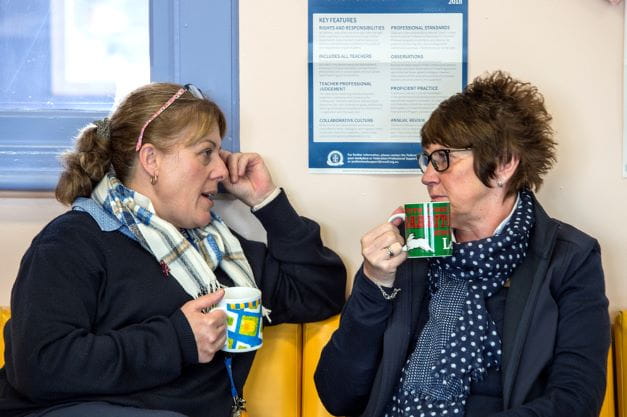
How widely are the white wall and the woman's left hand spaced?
4.5 inches

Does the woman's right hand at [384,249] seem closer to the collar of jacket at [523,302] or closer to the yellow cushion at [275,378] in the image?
the collar of jacket at [523,302]

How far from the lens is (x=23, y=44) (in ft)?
7.80

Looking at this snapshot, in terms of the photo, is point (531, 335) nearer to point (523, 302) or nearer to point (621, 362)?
point (523, 302)

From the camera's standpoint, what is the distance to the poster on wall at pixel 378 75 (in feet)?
7.48

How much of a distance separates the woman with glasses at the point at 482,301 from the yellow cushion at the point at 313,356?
18 centimetres

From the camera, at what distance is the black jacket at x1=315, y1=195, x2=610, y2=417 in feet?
5.79

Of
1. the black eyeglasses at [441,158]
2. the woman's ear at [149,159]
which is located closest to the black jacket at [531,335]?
the black eyeglasses at [441,158]

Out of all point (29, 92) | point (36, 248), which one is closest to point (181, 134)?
point (36, 248)

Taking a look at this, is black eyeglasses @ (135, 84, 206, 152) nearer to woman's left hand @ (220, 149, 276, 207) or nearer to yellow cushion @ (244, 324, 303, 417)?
woman's left hand @ (220, 149, 276, 207)

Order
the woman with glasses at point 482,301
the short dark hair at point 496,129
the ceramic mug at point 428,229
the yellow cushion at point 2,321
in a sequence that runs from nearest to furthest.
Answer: the ceramic mug at point 428,229 → the woman with glasses at point 482,301 → the short dark hair at point 496,129 → the yellow cushion at point 2,321

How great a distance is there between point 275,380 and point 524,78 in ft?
3.46

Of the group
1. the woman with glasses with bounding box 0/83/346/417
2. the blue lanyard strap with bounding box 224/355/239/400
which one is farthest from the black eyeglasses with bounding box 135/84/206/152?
the blue lanyard strap with bounding box 224/355/239/400

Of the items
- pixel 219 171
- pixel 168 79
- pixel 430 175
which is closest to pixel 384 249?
pixel 430 175

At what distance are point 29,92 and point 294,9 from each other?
0.79m
